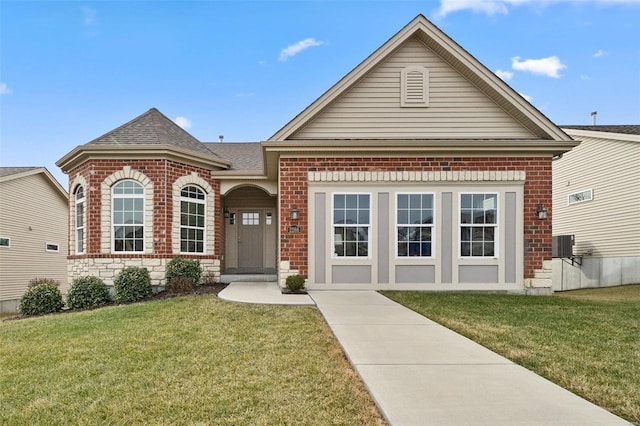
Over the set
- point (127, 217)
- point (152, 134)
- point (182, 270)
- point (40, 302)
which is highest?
point (152, 134)

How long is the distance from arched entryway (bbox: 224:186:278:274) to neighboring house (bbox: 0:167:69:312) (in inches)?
420

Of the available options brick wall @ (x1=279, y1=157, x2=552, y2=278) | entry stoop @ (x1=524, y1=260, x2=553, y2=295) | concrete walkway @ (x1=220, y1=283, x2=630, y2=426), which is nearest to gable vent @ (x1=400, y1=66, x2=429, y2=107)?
brick wall @ (x1=279, y1=157, x2=552, y2=278)

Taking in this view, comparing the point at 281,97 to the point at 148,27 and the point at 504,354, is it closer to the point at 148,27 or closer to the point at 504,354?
the point at 148,27

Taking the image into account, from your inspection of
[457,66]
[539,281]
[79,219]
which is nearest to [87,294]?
[79,219]

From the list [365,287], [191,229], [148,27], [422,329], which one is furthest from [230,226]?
[422,329]

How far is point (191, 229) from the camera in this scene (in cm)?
1206

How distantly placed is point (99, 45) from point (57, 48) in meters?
1.66

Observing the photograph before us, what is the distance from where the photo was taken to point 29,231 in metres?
18.9

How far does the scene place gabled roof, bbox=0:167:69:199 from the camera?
58.8 feet

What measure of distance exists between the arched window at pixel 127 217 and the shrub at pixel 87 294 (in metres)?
1.08

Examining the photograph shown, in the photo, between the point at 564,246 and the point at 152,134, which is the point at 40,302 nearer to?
the point at 152,134

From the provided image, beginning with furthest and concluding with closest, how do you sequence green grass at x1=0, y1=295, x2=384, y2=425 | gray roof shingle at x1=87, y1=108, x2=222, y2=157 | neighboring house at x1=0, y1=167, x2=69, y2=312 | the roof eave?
neighboring house at x1=0, y1=167, x2=69, y2=312, gray roof shingle at x1=87, y1=108, x2=222, y2=157, the roof eave, green grass at x1=0, y1=295, x2=384, y2=425

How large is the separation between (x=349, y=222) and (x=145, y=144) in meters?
6.01

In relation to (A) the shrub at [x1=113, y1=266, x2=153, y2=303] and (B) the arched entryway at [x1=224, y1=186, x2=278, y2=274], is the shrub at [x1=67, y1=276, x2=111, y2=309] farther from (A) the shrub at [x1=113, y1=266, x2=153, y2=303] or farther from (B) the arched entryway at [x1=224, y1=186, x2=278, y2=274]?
(B) the arched entryway at [x1=224, y1=186, x2=278, y2=274]
